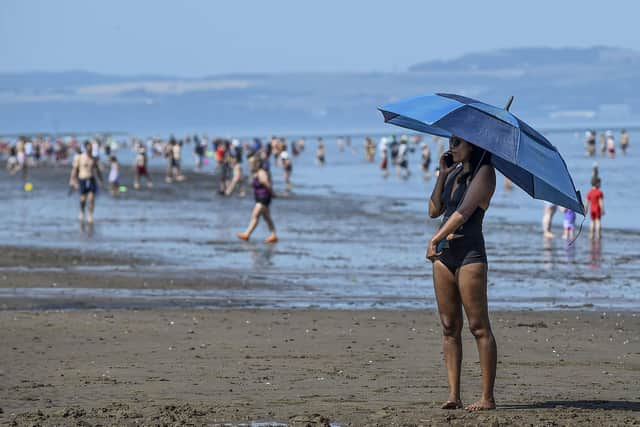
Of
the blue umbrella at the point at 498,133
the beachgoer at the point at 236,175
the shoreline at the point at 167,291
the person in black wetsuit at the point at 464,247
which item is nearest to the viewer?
the blue umbrella at the point at 498,133

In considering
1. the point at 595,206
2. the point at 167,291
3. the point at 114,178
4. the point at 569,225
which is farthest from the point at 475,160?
the point at 114,178

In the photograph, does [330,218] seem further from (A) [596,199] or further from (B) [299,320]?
(B) [299,320]

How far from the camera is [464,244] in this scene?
25.9ft

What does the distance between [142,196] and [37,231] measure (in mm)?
13198

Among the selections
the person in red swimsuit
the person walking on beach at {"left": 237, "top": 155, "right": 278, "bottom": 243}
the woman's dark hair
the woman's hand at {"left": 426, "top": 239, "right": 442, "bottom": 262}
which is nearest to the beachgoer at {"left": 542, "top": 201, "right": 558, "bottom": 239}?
the person in red swimsuit

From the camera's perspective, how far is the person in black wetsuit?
786 centimetres

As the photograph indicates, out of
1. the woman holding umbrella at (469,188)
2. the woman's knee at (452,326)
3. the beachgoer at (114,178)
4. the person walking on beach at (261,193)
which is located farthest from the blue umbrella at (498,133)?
the beachgoer at (114,178)

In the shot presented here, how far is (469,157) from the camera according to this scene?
7973 mm

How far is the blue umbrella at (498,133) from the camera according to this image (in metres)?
7.73

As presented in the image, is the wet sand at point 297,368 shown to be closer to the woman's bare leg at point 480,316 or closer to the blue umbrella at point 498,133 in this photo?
the woman's bare leg at point 480,316

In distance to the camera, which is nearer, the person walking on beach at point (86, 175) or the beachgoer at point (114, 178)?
the person walking on beach at point (86, 175)

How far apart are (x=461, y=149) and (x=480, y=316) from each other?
0.95 meters

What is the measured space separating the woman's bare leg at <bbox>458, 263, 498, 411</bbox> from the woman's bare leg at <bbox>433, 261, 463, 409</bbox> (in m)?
0.07

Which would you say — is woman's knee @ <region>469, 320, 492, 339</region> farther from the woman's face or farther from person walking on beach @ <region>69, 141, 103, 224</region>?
person walking on beach @ <region>69, 141, 103, 224</region>
